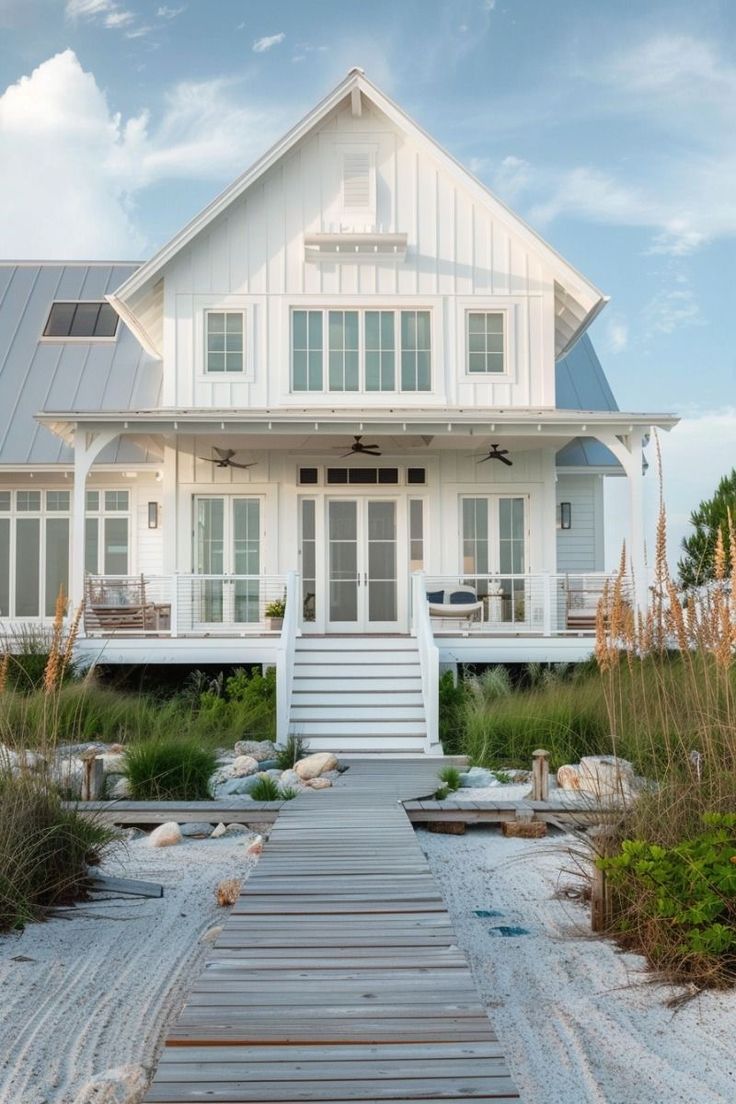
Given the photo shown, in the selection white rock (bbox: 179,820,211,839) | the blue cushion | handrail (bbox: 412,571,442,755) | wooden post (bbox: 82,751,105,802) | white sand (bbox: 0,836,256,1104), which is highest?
the blue cushion

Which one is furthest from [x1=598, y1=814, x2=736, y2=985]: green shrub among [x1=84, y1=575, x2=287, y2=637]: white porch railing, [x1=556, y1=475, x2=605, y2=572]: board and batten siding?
[x1=556, y1=475, x2=605, y2=572]: board and batten siding

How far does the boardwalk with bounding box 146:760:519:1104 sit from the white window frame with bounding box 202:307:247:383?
11339mm

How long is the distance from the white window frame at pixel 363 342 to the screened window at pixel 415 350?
0.06m

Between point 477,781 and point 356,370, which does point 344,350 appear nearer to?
point 356,370

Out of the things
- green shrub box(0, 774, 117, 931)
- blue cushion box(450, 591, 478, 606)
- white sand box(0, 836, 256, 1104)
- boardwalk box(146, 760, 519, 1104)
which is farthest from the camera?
blue cushion box(450, 591, 478, 606)

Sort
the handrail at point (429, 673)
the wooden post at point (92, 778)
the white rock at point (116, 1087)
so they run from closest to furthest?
the white rock at point (116, 1087) < the wooden post at point (92, 778) < the handrail at point (429, 673)

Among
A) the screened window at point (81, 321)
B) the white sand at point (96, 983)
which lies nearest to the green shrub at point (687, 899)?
the white sand at point (96, 983)

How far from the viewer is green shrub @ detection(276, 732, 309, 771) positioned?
1158 centimetres

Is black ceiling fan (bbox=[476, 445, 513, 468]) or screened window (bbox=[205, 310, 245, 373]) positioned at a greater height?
screened window (bbox=[205, 310, 245, 373])

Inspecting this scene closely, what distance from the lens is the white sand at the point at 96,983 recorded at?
14.6 feet

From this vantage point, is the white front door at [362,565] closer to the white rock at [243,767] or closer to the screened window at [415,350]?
the screened window at [415,350]

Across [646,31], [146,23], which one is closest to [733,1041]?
[646,31]

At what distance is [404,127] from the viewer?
16.8 m

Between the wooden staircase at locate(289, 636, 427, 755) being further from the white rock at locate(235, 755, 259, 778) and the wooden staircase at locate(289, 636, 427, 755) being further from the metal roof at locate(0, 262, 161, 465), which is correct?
the metal roof at locate(0, 262, 161, 465)
